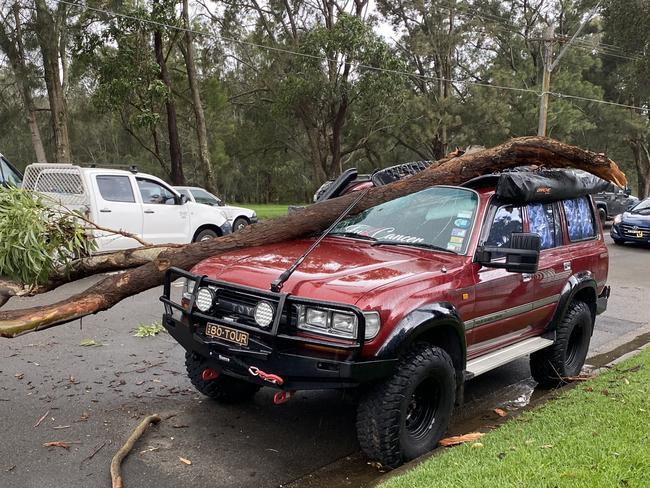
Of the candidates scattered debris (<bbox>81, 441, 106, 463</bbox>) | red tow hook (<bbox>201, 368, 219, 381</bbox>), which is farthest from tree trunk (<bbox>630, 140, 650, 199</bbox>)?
scattered debris (<bbox>81, 441, 106, 463</bbox>)

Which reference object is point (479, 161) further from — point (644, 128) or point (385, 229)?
point (644, 128)

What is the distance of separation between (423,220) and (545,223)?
1265 mm

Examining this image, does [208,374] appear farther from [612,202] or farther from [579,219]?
[612,202]

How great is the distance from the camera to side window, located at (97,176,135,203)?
10.7 m

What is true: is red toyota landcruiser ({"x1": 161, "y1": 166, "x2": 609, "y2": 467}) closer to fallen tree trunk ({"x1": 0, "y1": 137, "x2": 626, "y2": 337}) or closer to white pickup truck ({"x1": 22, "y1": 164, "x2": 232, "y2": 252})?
fallen tree trunk ({"x1": 0, "y1": 137, "x2": 626, "y2": 337})

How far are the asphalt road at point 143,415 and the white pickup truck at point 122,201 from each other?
13.6 feet

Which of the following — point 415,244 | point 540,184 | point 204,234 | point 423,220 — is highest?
point 540,184

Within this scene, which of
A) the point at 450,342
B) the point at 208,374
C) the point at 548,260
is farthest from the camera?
the point at 548,260

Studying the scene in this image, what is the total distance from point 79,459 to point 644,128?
37713 mm

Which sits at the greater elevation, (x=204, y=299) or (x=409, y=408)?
(x=204, y=299)

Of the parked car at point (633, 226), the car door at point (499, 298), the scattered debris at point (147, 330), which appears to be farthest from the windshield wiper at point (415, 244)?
the parked car at point (633, 226)

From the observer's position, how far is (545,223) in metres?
5.28

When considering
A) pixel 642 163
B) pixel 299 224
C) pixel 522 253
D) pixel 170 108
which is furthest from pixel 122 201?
pixel 642 163

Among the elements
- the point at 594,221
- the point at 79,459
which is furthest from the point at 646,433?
the point at 79,459
